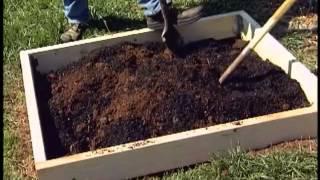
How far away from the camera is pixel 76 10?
523 centimetres

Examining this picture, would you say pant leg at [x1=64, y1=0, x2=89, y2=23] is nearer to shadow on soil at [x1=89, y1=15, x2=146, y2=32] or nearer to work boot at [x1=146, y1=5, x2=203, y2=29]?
shadow on soil at [x1=89, y1=15, x2=146, y2=32]

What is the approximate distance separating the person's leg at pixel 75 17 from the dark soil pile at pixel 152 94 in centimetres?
75

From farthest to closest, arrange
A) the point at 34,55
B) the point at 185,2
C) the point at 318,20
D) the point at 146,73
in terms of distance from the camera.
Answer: the point at 185,2 → the point at 318,20 → the point at 34,55 → the point at 146,73

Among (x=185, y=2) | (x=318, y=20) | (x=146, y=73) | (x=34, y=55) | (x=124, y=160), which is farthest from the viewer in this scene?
(x=185, y=2)

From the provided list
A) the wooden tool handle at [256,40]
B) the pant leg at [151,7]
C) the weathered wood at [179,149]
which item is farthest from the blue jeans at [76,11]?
the weathered wood at [179,149]

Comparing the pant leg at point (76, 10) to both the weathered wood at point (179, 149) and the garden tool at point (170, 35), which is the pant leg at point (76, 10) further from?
the weathered wood at point (179, 149)

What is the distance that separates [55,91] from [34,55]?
0.43 metres

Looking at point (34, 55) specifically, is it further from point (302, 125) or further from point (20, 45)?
point (302, 125)

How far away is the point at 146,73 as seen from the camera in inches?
162

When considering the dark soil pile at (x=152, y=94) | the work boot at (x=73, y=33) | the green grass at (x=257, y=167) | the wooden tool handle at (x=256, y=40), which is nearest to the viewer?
the green grass at (x=257, y=167)

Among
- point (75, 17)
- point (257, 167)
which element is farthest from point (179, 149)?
point (75, 17)

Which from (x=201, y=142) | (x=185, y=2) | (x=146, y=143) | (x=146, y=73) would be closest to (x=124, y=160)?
(x=146, y=143)

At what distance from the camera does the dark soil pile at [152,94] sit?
3.73 metres

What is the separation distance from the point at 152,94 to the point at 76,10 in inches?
62.4
